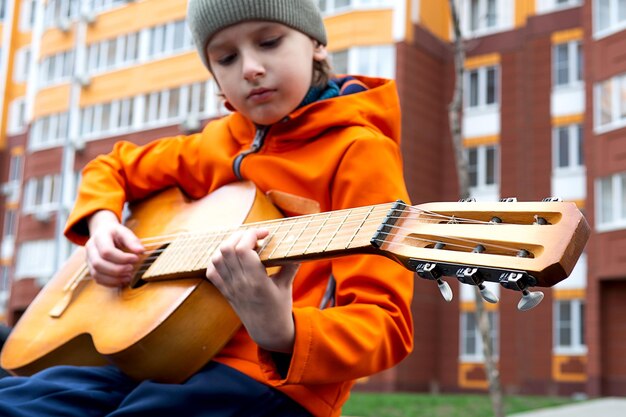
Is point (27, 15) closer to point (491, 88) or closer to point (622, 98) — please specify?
point (491, 88)

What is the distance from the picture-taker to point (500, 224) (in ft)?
4.15

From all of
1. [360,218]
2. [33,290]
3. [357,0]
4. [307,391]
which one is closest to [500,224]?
[360,218]

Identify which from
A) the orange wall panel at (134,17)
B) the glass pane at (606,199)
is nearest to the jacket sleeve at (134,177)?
the glass pane at (606,199)

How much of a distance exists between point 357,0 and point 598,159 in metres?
7.04

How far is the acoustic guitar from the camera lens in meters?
1.20

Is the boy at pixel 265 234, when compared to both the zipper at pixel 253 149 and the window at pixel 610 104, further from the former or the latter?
the window at pixel 610 104

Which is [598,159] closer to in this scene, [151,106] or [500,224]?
[151,106]

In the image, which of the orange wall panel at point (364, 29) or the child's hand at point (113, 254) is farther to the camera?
the orange wall panel at point (364, 29)

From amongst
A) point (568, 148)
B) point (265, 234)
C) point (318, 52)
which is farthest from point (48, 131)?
point (265, 234)

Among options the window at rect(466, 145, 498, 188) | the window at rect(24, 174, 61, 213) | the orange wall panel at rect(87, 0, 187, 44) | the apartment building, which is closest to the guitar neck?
the apartment building

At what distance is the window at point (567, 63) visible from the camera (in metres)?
19.2

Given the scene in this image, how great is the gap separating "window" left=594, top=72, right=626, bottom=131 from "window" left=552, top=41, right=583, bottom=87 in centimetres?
143

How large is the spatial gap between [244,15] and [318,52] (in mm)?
277

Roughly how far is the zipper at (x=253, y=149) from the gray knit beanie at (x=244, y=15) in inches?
10.1
